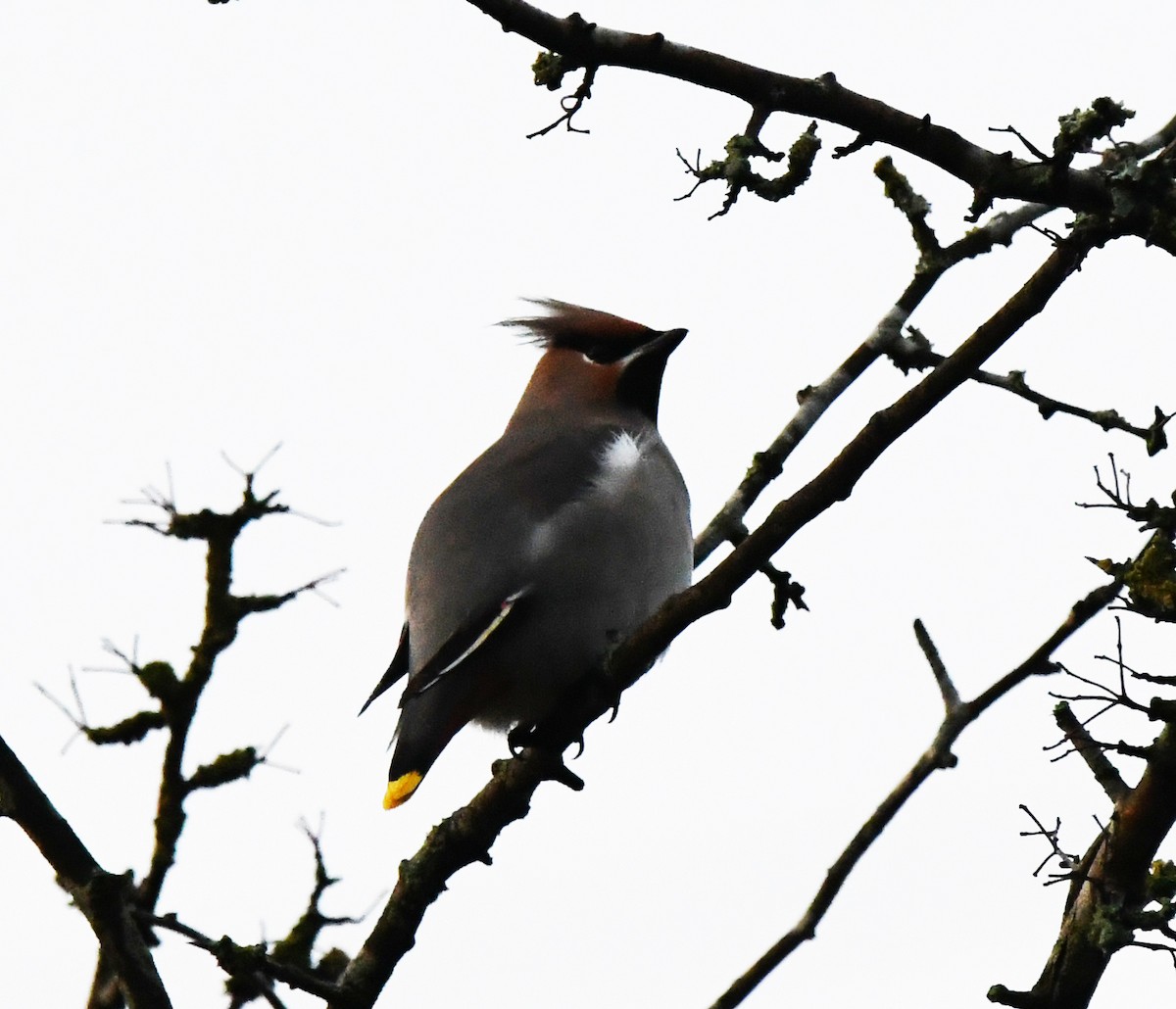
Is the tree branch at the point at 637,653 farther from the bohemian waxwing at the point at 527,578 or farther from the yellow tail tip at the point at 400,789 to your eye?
the yellow tail tip at the point at 400,789

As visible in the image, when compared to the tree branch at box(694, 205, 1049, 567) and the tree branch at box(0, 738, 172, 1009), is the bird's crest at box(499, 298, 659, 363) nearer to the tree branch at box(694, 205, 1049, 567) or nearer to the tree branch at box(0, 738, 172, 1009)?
the tree branch at box(694, 205, 1049, 567)

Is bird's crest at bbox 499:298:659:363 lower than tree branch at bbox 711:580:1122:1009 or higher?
higher

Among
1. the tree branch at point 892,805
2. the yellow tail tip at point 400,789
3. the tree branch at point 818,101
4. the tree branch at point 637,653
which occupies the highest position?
the tree branch at point 818,101

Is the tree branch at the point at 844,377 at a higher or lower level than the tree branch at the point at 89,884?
higher

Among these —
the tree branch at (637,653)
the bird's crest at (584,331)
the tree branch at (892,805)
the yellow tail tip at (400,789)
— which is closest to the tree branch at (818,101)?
the tree branch at (637,653)

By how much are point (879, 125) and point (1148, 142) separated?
0.59 m

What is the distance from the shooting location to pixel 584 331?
6.03 m

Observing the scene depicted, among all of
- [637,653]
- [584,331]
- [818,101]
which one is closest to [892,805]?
[637,653]

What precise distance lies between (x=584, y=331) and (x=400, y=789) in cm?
200

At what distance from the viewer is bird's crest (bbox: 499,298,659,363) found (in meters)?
5.94

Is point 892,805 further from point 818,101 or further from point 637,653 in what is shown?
point 818,101

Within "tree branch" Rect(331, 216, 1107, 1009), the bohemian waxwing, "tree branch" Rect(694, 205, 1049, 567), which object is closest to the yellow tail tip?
the bohemian waxwing

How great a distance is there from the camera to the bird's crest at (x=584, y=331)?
19.5 feet

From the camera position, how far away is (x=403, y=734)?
4488 mm
